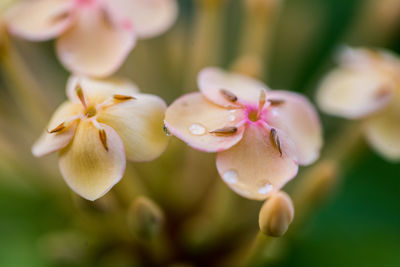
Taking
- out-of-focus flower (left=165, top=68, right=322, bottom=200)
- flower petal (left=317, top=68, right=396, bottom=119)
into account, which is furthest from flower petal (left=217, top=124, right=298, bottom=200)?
flower petal (left=317, top=68, right=396, bottom=119)

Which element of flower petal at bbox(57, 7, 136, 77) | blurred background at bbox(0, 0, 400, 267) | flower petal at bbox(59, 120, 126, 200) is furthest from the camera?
blurred background at bbox(0, 0, 400, 267)

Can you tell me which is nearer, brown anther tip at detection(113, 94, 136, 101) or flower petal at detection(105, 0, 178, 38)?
brown anther tip at detection(113, 94, 136, 101)

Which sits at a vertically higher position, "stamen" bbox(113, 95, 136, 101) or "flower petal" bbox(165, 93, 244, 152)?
"stamen" bbox(113, 95, 136, 101)

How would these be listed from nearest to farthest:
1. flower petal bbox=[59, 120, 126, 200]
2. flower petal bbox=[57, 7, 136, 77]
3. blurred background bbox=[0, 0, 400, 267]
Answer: flower petal bbox=[59, 120, 126, 200] < flower petal bbox=[57, 7, 136, 77] < blurred background bbox=[0, 0, 400, 267]

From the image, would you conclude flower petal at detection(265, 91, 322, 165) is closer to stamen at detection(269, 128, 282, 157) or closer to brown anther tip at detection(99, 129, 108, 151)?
stamen at detection(269, 128, 282, 157)

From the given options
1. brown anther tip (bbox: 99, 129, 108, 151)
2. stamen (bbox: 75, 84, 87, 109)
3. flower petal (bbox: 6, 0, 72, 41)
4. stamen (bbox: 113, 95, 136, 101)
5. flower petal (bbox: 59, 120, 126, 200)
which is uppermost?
flower petal (bbox: 6, 0, 72, 41)

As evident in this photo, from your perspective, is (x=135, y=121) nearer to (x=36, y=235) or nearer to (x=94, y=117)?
(x=94, y=117)

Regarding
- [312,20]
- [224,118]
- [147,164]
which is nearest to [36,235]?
[147,164]

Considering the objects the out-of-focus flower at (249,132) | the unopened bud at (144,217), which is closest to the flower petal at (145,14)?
the out-of-focus flower at (249,132)

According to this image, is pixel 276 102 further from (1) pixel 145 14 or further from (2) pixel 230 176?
(1) pixel 145 14
